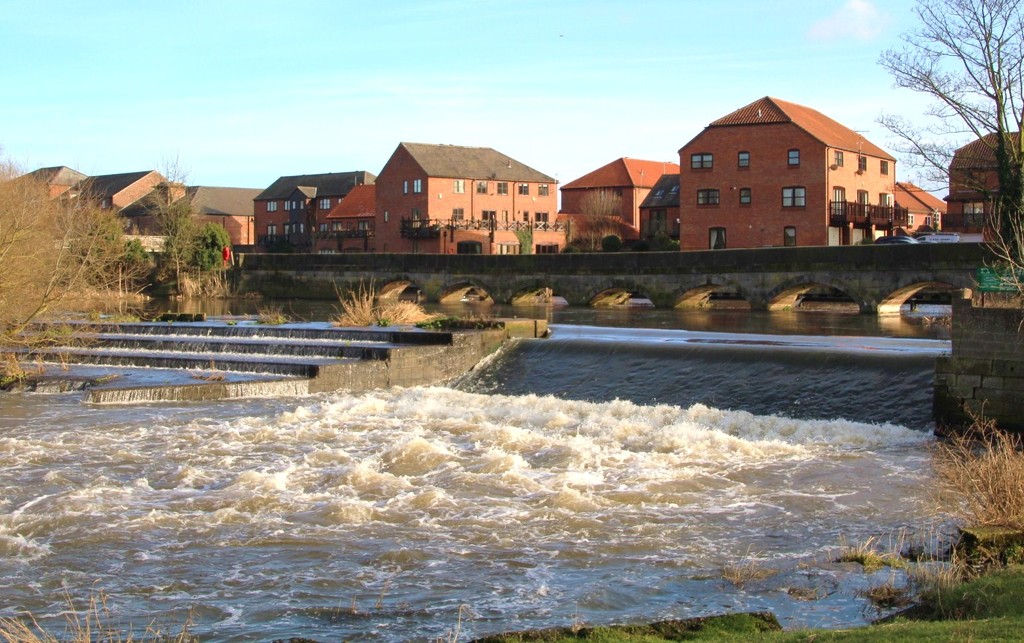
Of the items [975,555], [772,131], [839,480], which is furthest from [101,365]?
[772,131]

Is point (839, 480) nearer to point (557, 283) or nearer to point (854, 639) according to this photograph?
point (854, 639)

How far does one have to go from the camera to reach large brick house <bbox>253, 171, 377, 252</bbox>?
10262 cm

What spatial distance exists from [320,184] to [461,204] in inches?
1079

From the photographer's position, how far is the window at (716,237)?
64.5 meters

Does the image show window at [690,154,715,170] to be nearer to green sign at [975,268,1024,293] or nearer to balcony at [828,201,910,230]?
balcony at [828,201,910,230]

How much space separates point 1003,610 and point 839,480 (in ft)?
23.6

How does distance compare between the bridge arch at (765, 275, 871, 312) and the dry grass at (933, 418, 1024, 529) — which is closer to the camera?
the dry grass at (933, 418, 1024, 529)

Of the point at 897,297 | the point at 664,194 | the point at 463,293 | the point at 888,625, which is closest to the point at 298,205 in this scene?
the point at 664,194

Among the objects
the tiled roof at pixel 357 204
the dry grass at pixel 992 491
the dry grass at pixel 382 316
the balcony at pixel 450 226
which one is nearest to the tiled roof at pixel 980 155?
the dry grass at pixel 382 316

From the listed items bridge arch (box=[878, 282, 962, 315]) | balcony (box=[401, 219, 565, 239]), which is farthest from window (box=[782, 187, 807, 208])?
balcony (box=[401, 219, 565, 239])

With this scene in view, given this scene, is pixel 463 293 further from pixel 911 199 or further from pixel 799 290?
pixel 911 199

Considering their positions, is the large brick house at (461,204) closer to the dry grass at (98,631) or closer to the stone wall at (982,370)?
the stone wall at (982,370)

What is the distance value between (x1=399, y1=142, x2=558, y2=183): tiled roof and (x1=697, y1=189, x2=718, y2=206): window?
24436 mm

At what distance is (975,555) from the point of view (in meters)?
10.6
